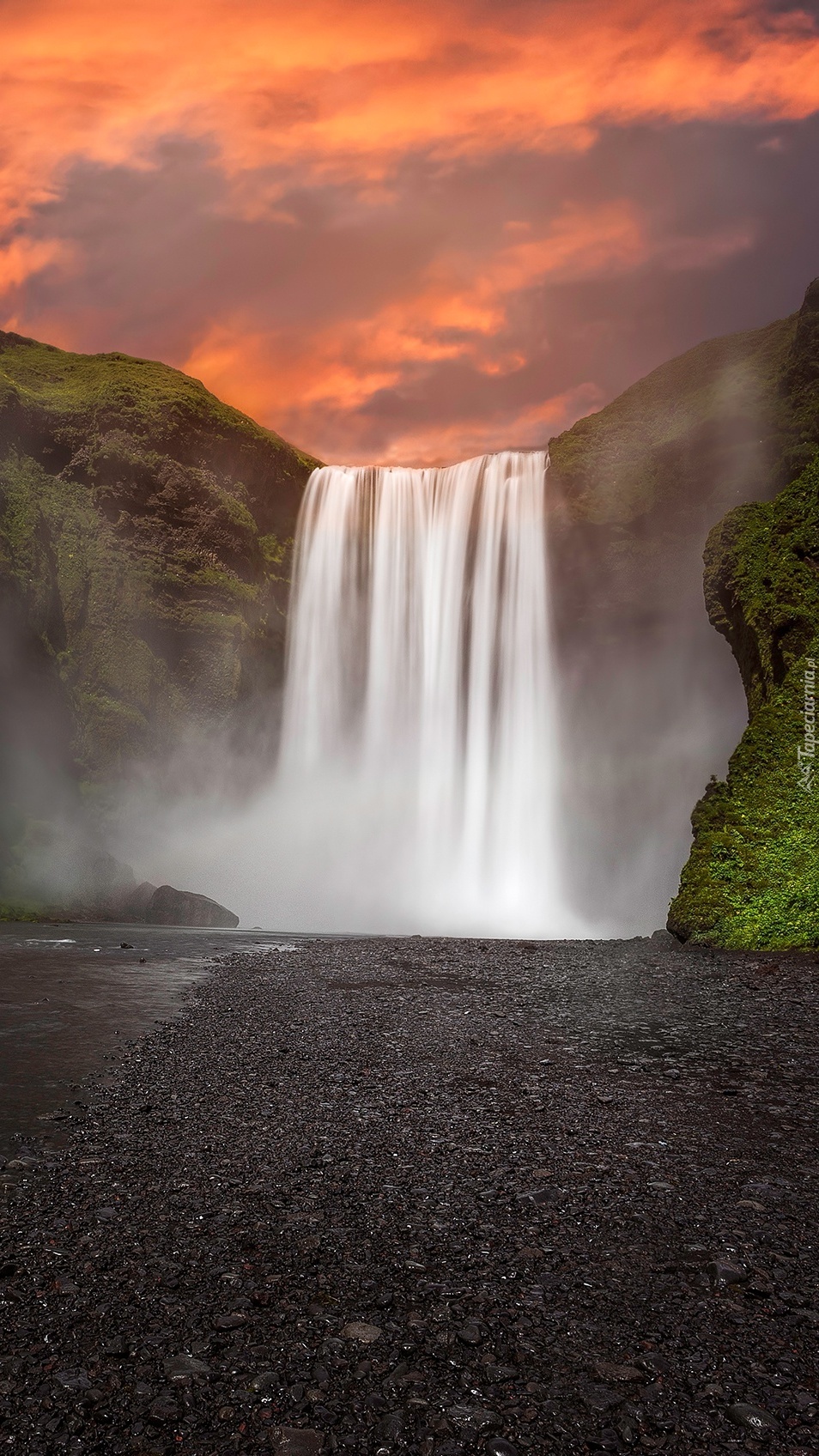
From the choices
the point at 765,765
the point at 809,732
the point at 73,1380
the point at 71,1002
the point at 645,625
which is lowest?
the point at 71,1002

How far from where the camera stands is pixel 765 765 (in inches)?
790

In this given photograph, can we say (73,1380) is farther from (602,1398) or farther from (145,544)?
(145,544)

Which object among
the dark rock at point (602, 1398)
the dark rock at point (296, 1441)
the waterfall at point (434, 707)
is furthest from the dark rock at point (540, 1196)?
the waterfall at point (434, 707)

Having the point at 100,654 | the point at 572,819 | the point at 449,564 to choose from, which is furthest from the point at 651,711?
the point at 100,654

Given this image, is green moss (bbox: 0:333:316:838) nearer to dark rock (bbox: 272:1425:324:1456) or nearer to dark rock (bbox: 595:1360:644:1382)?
dark rock (bbox: 272:1425:324:1456)

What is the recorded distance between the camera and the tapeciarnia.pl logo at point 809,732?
19.4 m

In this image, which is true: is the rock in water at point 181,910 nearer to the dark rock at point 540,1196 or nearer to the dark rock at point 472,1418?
the dark rock at point 540,1196

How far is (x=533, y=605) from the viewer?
4384cm

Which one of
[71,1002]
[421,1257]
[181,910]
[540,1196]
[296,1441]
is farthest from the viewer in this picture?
[181,910]

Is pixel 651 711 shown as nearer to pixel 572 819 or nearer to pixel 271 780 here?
pixel 572 819

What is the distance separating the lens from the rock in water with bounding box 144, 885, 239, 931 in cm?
3212

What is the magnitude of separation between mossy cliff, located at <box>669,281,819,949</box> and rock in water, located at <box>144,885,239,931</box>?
64.1 ft

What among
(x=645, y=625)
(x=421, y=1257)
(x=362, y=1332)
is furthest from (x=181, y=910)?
(x=362, y=1332)

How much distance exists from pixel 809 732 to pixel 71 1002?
675 inches
